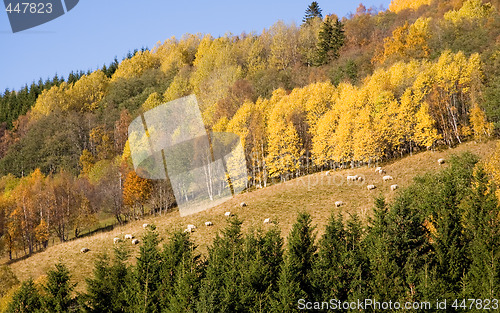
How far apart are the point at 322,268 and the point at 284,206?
59.7 feet

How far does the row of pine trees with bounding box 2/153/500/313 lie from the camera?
29375mm

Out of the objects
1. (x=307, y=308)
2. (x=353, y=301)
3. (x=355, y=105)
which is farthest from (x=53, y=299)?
(x=355, y=105)

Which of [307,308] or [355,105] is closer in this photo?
[307,308]

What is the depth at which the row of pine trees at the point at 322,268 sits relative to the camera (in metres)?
29.4

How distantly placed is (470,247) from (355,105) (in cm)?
3341

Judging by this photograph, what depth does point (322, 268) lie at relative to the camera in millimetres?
32188

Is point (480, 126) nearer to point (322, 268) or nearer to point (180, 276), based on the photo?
point (322, 268)

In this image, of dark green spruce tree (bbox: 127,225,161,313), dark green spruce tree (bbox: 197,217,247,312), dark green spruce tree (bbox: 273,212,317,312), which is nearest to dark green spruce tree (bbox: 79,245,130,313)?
dark green spruce tree (bbox: 127,225,161,313)

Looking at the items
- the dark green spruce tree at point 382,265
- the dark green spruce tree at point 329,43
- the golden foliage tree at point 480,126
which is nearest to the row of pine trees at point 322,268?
the dark green spruce tree at point 382,265

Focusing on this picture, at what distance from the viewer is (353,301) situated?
28688mm

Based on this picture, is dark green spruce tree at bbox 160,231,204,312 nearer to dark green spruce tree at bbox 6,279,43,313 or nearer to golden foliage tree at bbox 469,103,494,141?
dark green spruce tree at bbox 6,279,43,313

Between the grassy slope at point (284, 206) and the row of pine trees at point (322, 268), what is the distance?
337 inches

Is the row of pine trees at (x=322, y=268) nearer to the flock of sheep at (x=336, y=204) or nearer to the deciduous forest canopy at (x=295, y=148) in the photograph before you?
the deciduous forest canopy at (x=295, y=148)

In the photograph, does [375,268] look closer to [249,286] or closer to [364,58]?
[249,286]
